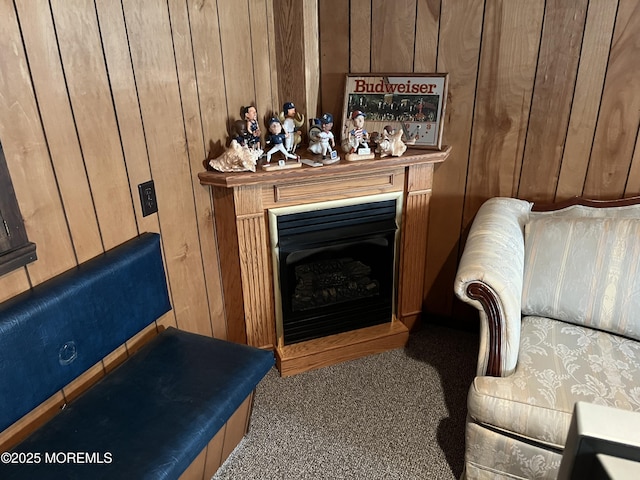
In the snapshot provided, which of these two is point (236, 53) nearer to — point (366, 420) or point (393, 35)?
point (393, 35)

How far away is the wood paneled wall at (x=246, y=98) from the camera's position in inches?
52.6

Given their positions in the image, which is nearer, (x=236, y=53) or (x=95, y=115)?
(x=95, y=115)

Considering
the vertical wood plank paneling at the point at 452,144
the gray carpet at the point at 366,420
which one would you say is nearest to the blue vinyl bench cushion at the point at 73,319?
the gray carpet at the point at 366,420

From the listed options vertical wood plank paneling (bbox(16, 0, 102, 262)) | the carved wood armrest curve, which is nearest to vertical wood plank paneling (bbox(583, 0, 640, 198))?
the carved wood armrest curve

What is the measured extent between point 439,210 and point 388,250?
0.36 m

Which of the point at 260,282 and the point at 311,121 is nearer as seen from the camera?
the point at 260,282

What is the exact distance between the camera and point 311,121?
2.22m

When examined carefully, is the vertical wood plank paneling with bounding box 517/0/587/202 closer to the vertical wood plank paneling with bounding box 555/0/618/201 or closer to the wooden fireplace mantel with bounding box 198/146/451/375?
the vertical wood plank paneling with bounding box 555/0/618/201

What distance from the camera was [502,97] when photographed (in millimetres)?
2074

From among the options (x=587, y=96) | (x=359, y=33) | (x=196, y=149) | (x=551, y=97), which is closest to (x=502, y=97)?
(x=551, y=97)

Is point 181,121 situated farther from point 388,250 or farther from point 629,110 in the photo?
Answer: point 629,110

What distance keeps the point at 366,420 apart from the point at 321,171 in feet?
3.46

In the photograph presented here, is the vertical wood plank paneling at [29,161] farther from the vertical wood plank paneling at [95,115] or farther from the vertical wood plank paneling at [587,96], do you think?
the vertical wood plank paneling at [587,96]

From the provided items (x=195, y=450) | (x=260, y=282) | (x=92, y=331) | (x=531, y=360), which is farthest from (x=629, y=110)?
(x=92, y=331)
